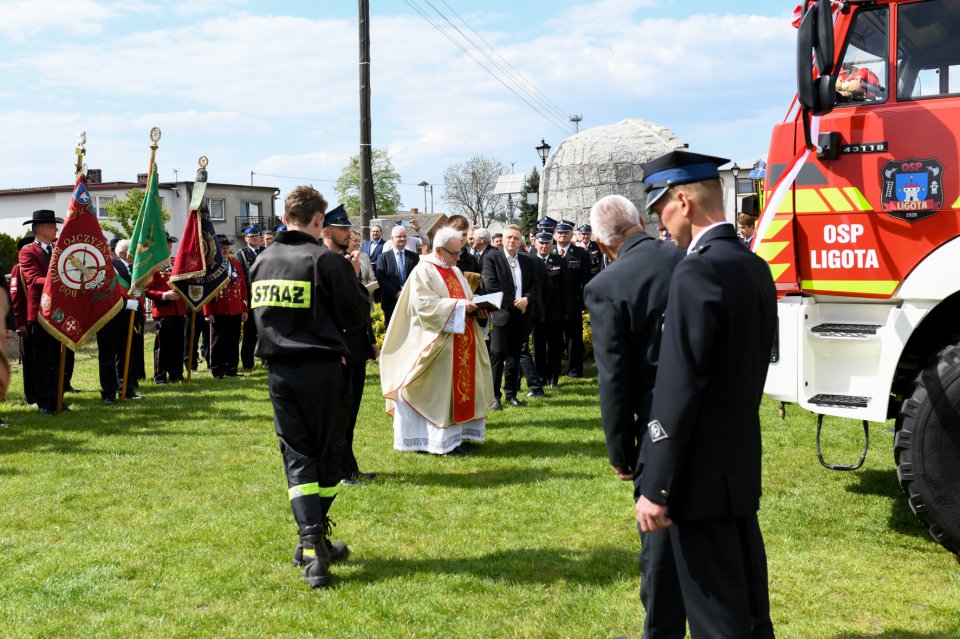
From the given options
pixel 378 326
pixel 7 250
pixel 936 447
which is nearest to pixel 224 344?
pixel 378 326

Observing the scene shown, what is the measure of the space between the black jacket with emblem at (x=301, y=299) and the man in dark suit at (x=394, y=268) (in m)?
4.92

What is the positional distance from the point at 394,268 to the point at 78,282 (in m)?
3.88

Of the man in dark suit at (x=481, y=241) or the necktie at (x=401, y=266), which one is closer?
the necktie at (x=401, y=266)

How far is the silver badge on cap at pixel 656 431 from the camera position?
2.68m

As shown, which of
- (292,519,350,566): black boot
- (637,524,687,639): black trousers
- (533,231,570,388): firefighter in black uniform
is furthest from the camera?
(533,231,570,388): firefighter in black uniform

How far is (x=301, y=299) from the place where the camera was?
481cm

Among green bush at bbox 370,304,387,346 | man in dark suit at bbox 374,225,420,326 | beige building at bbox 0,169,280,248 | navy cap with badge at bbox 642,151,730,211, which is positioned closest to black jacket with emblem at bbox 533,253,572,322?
man in dark suit at bbox 374,225,420,326

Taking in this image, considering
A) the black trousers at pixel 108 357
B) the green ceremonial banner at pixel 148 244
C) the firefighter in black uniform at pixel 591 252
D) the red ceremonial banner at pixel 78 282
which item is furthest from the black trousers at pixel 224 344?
the firefighter in black uniform at pixel 591 252

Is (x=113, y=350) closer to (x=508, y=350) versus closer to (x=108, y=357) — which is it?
(x=108, y=357)

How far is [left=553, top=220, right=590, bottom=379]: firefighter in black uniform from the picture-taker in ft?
41.9

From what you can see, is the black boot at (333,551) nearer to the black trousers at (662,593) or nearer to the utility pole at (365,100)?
the black trousers at (662,593)

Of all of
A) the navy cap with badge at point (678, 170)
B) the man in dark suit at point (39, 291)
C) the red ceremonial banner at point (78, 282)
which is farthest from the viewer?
the man in dark suit at point (39, 291)

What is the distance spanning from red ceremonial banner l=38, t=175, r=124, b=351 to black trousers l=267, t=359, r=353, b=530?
668 cm

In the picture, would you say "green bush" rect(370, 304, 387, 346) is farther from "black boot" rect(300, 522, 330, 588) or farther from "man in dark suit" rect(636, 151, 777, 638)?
"man in dark suit" rect(636, 151, 777, 638)
